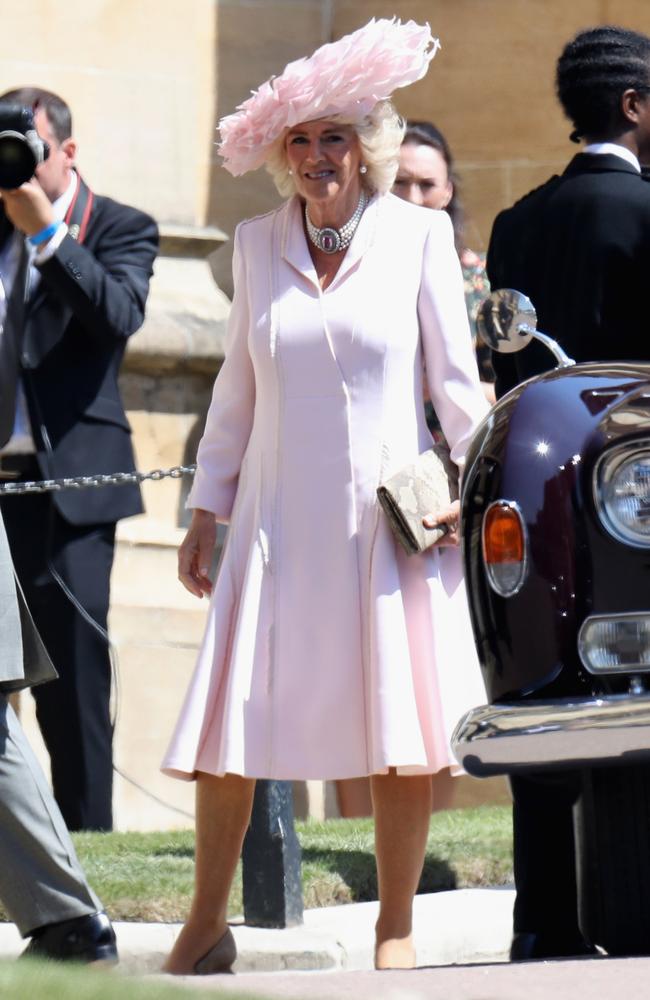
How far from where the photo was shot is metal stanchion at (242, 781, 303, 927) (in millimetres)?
5750

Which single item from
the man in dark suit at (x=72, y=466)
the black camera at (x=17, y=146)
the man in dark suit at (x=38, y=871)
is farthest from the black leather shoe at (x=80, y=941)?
the man in dark suit at (x=72, y=466)

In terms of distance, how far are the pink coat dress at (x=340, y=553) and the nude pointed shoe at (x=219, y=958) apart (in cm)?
36

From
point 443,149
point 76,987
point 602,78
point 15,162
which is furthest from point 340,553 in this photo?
point 443,149

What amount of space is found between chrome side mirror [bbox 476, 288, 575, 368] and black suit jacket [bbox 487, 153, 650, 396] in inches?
18.1

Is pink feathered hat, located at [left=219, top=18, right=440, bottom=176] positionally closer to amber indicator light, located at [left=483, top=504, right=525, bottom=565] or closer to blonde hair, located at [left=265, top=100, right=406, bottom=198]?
blonde hair, located at [left=265, top=100, right=406, bottom=198]

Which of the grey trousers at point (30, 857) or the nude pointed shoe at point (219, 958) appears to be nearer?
the grey trousers at point (30, 857)

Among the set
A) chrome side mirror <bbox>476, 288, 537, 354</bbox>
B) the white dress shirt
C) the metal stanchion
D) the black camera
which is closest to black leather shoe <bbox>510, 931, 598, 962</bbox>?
the metal stanchion

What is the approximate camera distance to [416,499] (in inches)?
198

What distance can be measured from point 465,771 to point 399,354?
4.05 ft

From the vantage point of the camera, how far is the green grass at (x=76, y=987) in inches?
133

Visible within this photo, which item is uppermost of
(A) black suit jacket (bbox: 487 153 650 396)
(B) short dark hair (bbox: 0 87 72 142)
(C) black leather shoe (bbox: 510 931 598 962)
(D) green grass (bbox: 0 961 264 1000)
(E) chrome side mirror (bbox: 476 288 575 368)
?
(B) short dark hair (bbox: 0 87 72 142)

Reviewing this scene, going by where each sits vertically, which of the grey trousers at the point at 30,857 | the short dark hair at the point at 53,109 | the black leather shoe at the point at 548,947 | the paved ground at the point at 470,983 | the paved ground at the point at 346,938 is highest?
the short dark hair at the point at 53,109

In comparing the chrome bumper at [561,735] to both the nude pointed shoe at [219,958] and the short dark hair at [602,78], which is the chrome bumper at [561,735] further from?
the short dark hair at [602,78]

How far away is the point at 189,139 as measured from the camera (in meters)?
9.28
